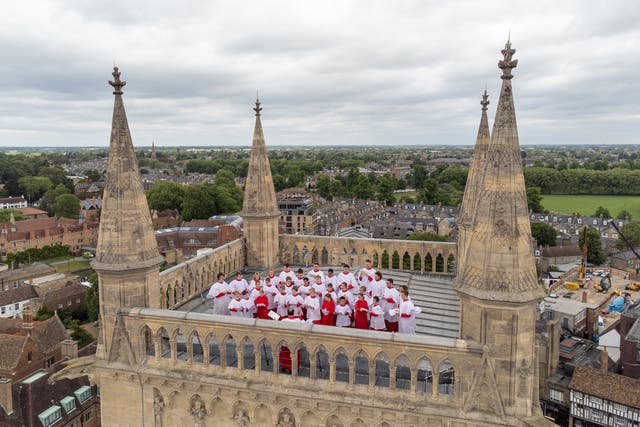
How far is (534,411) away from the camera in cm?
1071

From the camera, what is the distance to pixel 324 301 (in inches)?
561

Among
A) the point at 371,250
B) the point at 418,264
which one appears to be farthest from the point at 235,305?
the point at 418,264

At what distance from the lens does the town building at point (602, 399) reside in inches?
1505

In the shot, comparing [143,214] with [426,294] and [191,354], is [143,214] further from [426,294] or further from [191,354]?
[426,294]

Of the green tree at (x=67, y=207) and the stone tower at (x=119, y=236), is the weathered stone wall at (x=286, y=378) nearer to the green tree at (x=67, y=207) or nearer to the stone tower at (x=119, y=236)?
the stone tower at (x=119, y=236)

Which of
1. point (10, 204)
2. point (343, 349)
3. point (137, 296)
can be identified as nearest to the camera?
point (343, 349)

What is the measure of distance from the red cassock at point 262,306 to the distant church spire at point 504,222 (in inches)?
253

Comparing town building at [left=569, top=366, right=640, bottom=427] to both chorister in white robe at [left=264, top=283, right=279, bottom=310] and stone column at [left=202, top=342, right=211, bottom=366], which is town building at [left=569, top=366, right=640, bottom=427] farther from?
stone column at [left=202, top=342, right=211, bottom=366]

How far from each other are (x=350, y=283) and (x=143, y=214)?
6756 mm

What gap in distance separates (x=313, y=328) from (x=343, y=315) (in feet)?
9.40

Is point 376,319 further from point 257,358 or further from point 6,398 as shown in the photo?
point 6,398

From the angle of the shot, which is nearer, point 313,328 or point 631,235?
point 313,328

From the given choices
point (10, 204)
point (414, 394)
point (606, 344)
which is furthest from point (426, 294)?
point (10, 204)

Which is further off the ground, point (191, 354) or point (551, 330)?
point (191, 354)
